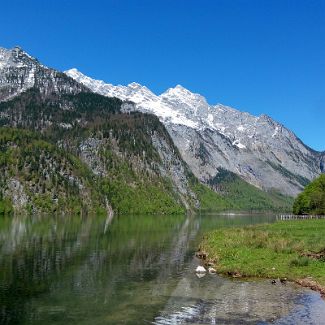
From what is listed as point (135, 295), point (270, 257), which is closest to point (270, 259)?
point (270, 257)

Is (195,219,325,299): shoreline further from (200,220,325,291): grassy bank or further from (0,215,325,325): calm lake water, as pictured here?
(0,215,325,325): calm lake water

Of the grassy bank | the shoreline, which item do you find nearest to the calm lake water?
the shoreline

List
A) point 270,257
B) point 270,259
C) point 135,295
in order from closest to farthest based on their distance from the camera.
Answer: point 135,295 < point 270,259 < point 270,257

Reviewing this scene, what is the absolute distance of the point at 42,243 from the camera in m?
102

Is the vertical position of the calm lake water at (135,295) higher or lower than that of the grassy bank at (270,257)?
lower

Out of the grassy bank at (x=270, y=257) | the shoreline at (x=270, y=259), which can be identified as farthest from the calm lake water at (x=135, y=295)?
the grassy bank at (x=270, y=257)

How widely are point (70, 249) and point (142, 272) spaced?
30961mm

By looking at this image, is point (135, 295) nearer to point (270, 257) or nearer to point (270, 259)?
point (270, 259)

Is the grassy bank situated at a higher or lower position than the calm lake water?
higher

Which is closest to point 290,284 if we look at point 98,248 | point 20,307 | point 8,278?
point 20,307

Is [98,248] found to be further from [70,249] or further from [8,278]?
[8,278]

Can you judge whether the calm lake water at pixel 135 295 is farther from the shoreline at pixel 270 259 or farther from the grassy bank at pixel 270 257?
the grassy bank at pixel 270 257

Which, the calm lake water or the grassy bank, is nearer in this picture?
the calm lake water

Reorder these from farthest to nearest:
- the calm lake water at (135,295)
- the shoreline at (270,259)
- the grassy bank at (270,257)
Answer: the grassy bank at (270,257), the shoreline at (270,259), the calm lake water at (135,295)
